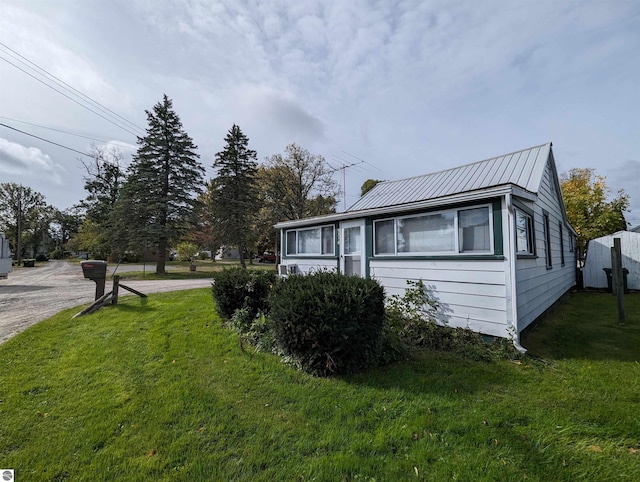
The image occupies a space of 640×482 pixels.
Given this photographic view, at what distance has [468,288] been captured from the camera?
17.0 ft

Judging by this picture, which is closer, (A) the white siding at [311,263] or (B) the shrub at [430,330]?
(B) the shrub at [430,330]

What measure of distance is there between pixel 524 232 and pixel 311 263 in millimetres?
5373

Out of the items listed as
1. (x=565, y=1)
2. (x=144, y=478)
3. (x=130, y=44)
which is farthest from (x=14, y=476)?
(x=565, y=1)

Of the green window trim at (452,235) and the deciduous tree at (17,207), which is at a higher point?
the deciduous tree at (17,207)

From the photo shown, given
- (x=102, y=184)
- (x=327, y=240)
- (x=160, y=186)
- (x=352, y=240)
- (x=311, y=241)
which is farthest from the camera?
(x=102, y=184)

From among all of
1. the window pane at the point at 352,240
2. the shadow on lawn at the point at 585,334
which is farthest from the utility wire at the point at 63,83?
the shadow on lawn at the point at 585,334

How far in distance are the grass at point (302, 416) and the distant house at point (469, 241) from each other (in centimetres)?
112

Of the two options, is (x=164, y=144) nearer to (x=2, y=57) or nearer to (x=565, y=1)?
(x=2, y=57)

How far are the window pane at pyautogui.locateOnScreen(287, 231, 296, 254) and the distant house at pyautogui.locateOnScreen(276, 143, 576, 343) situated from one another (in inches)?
9.7

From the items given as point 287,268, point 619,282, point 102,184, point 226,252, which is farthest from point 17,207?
point 619,282

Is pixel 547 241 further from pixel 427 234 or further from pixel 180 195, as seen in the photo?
pixel 180 195

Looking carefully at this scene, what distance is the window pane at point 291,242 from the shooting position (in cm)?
986

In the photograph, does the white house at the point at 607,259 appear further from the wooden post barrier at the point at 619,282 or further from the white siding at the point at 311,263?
the white siding at the point at 311,263

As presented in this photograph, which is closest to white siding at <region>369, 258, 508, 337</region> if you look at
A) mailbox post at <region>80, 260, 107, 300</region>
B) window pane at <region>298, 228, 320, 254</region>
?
window pane at <region>298, 228, 320, 254</region>
